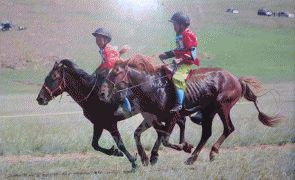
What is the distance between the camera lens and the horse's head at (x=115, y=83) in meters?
4.17

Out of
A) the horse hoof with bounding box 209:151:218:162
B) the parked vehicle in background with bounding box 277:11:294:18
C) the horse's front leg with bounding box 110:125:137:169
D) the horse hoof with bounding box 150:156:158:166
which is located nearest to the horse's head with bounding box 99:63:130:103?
the horse's front leg with bounding box 110:125:137:169

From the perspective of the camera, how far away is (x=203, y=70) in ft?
16.2

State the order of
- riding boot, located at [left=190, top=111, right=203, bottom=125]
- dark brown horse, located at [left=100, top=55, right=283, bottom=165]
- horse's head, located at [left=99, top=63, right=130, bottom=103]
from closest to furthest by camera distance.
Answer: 1. horse's head, located at [left=99, top=63, right=130, bottom=103]
2. dark brown horse, located at [left=100, top=55, right=283, bottom=165]
3. riding boot, located at [left=190, top=111, right=203, bottom=125]

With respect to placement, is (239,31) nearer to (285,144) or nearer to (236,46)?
(236,46)

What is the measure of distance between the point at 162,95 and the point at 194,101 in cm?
54

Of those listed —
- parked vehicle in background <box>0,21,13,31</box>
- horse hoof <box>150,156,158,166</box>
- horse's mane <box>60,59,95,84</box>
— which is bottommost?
horse hoof <box>150,156,158,166</box>

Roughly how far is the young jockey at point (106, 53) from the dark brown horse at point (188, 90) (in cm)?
21

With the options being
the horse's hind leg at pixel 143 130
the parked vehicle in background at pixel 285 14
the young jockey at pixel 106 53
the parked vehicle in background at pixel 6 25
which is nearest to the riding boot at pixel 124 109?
the young jockey at pixel 106 53

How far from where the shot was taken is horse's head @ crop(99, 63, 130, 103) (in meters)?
4.17

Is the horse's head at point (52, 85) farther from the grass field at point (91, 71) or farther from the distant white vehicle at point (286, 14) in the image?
the distant white vehicle at point (286, 14)

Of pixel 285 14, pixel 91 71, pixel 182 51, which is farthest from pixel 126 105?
pixel 285 14

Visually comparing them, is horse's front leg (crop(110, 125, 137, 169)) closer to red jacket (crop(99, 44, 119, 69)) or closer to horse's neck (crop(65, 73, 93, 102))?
horse's neck (crop(65, 73, 93, 102))

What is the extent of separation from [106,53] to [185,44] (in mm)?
1168

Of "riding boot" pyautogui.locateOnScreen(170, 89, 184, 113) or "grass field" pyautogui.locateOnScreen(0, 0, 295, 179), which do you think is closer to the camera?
"riding boot" pyautogui.locateOnScreen(170, 89, 184, 113)
